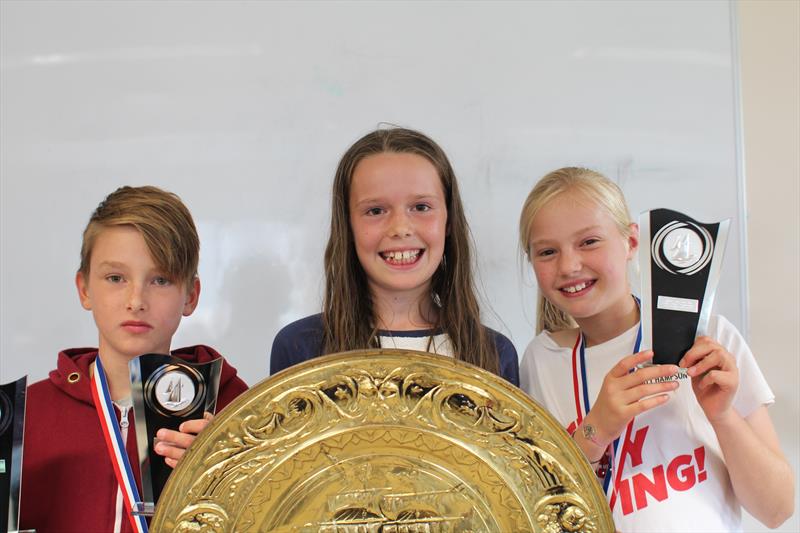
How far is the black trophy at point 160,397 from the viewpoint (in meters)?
1.09

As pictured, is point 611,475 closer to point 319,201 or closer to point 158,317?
point 158,317

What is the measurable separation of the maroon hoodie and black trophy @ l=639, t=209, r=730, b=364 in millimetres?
954

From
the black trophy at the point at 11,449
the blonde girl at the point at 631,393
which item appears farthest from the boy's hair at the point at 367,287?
the black trophy at the point at 11,449

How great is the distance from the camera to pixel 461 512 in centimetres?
94

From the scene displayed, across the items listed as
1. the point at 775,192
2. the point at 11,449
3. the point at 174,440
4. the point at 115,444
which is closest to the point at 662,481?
the point at 174,440

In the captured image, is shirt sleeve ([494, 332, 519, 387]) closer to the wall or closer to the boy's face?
the boy's face

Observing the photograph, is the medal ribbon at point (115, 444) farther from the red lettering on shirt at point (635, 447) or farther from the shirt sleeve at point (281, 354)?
Result: the red lettering on shirt at point (635, 447)

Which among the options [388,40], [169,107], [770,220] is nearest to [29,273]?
[169,107]

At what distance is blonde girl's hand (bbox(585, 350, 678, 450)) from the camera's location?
1.10m

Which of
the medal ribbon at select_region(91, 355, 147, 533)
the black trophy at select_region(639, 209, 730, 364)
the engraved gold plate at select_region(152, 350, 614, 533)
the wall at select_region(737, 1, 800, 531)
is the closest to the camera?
the engraved gold plate at select_region(152, 350, 614, 533)

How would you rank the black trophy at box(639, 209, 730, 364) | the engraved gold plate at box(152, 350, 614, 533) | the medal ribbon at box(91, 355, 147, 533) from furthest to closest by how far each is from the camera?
the medal ribbon at box(91, 355, 147, 533) → the black trophy at box(639, 209, 730, 364) → the engraved gold plate at box(152, 350, 614, 533)

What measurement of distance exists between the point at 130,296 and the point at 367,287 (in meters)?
0.48

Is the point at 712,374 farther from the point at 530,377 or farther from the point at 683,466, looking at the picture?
the point at 530,377

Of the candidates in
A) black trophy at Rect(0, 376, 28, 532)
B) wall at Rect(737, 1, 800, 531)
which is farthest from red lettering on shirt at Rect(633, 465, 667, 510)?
wall at Rect(737, 1, 800, 531)
